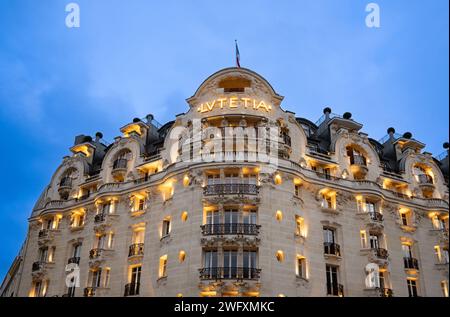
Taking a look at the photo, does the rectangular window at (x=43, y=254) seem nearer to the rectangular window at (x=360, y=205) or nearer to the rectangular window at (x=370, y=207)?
the rectangular window at (x=360, y=205)

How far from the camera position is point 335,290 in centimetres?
3556

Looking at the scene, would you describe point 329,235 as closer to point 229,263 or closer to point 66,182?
point 229,263

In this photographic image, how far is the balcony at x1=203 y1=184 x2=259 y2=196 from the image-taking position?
3516cm

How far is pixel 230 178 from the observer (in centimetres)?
3650

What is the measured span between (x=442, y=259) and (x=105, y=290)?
27483 mm

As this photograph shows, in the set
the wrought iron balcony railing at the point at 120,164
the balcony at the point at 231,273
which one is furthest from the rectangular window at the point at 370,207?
the wrought iron balcony railing at the point at 120,164

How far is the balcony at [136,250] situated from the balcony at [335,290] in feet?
47.2

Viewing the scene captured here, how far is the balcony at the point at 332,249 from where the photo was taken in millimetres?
36625

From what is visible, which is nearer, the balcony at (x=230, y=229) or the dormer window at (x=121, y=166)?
the balcony at (x=230, y=229)

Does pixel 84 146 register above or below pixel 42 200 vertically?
above

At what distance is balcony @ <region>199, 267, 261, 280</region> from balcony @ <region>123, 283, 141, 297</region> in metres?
6.80

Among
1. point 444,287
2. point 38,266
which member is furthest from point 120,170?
point 444,287
